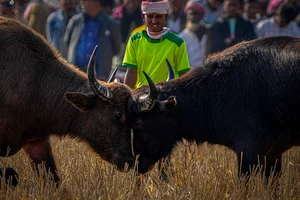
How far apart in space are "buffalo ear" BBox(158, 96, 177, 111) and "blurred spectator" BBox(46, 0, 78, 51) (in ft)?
20.9

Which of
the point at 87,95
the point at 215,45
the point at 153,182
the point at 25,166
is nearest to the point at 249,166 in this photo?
the point at 153,182

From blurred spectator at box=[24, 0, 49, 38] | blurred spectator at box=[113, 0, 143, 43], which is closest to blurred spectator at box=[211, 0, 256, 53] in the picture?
blurred spectator at box=[113, 0, 143, 43]

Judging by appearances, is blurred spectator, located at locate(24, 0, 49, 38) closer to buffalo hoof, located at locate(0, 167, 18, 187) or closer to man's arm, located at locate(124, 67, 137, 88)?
man's arm, located at locate(124, 67, 137, 88)

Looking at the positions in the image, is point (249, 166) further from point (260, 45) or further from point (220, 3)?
point (220, 3)

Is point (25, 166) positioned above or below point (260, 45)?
below

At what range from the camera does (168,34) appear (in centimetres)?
1023

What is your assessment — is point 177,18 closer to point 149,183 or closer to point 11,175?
point 149,183

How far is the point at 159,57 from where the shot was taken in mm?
10148

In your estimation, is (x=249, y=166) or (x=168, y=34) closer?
(x=249, y=166)

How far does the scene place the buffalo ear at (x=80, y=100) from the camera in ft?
29.3

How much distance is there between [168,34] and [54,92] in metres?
1.62

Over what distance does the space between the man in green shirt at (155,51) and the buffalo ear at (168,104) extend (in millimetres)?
1022

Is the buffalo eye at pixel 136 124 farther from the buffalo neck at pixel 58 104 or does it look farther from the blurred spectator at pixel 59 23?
the blurred spectator at pixel 59 23

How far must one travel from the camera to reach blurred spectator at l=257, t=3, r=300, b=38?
14930mm
